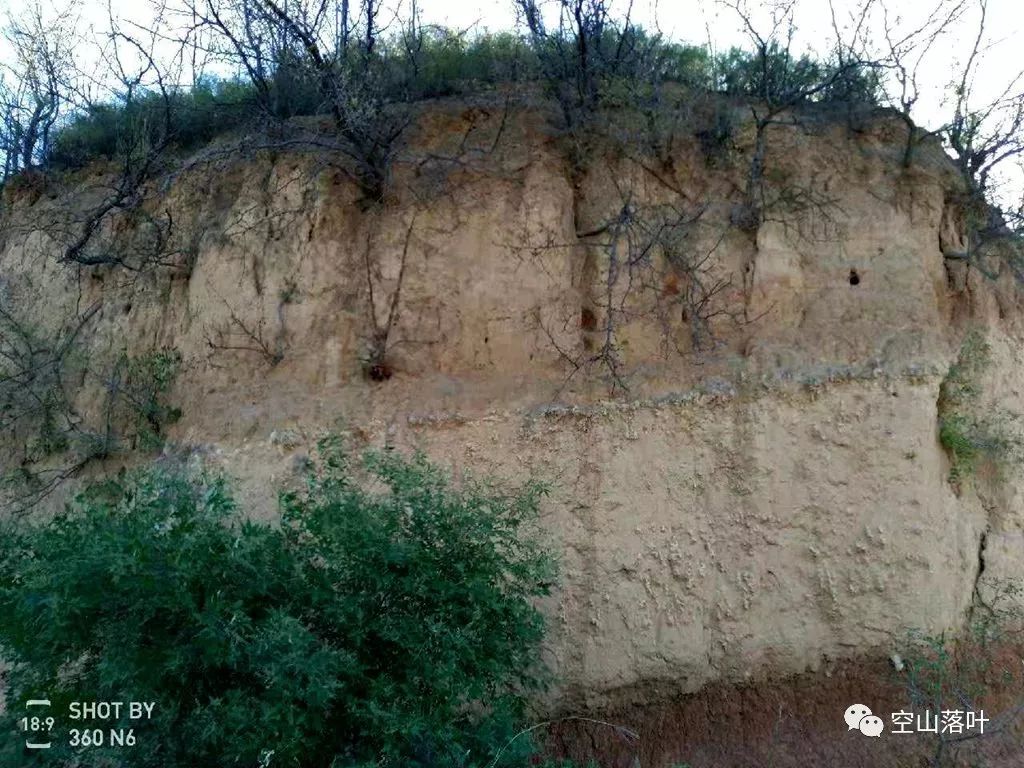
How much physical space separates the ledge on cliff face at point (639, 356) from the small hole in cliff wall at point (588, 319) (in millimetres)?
26

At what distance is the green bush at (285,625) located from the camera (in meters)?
5.99

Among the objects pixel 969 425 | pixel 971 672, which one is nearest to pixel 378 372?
pixel 969 425

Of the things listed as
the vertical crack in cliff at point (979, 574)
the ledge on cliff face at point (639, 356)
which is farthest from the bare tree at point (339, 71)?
the vertical crack in cliff at point (979, 574)

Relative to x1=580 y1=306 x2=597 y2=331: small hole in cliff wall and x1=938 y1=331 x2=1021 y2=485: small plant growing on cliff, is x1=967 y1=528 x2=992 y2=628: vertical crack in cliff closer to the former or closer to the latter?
x1=938 y1=331 x2=1021 y2=485: small plant growing on cliff

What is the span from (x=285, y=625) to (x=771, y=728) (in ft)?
12.2

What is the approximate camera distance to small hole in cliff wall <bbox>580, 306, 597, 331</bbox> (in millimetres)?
8716

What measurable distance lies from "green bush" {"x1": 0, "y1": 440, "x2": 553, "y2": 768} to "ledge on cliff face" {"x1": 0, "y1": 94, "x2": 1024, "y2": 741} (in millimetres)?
1350

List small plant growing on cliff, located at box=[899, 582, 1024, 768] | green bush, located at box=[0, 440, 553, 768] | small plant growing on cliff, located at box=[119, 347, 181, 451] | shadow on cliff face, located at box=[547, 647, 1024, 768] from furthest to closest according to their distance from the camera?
small plant growing on cliff, located at box=[119, 347, 181, 451]
shadow on cliff face, located at box=[547, 647, 1024, 768]
small plant growing on cliff, located at box=[899, 582, 1024, 768]
green bush, located at box=[0, 440, 553, 768]

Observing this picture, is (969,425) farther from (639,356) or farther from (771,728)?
(771,728)

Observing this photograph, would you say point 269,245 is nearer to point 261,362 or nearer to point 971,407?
point 261,362

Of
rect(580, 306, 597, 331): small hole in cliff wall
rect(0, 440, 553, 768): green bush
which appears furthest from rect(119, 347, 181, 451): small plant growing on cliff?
rect(580, 306, 597, 331): small hole in cliff wall

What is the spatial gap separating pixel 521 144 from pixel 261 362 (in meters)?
2.89

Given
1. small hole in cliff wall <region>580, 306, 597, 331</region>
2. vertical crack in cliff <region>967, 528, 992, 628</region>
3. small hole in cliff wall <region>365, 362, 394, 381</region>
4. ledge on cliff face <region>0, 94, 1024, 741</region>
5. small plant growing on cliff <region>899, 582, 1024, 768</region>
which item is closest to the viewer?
small plant growing on cliff <region>899, 582, 1024, 768</region>

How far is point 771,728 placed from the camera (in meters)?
7.63
